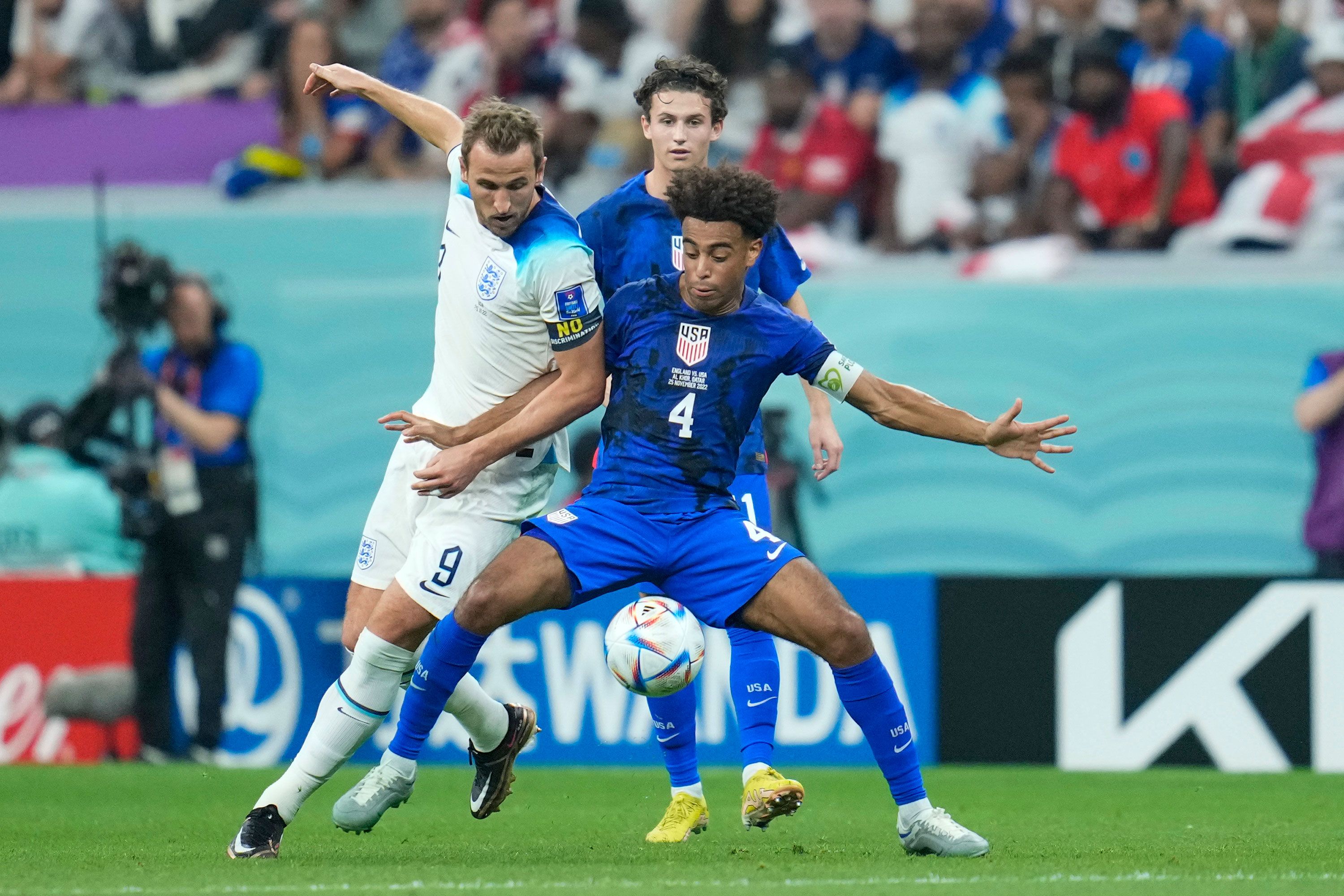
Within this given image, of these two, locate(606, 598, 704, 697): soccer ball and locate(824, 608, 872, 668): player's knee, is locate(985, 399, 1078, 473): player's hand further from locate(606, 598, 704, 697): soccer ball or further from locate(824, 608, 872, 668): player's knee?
locate(606, 598, 704, 697): soccer ball

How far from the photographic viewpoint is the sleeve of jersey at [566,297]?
5824 mm

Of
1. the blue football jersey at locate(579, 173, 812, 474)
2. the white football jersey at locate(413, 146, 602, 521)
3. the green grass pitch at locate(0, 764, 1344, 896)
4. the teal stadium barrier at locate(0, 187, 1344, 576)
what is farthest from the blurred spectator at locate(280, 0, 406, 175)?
the white football jersey at locate(413, 146, 602, 521)

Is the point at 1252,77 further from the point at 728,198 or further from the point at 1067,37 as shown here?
the point at 728,198

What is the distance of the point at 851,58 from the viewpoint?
12.9m

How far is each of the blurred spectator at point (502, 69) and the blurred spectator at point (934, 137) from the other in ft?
8.46

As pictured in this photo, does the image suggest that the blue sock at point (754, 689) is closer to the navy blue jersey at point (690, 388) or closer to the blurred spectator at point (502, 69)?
the navy blue jersey at point (690, 388)

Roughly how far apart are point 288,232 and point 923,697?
603cm

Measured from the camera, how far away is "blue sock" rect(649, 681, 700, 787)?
641cm

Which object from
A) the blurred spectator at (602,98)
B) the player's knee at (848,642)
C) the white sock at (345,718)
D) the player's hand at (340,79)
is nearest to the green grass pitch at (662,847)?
the white sock at (345,718)

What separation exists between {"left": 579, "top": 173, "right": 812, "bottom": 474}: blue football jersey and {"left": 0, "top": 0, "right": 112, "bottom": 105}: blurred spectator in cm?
950

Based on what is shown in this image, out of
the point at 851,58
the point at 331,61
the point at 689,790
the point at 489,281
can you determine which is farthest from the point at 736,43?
the point at 689,790

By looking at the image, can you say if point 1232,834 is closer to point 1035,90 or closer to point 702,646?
point 702,646

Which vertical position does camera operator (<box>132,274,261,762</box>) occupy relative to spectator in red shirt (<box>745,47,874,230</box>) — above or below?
below

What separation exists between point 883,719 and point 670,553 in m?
0.81
